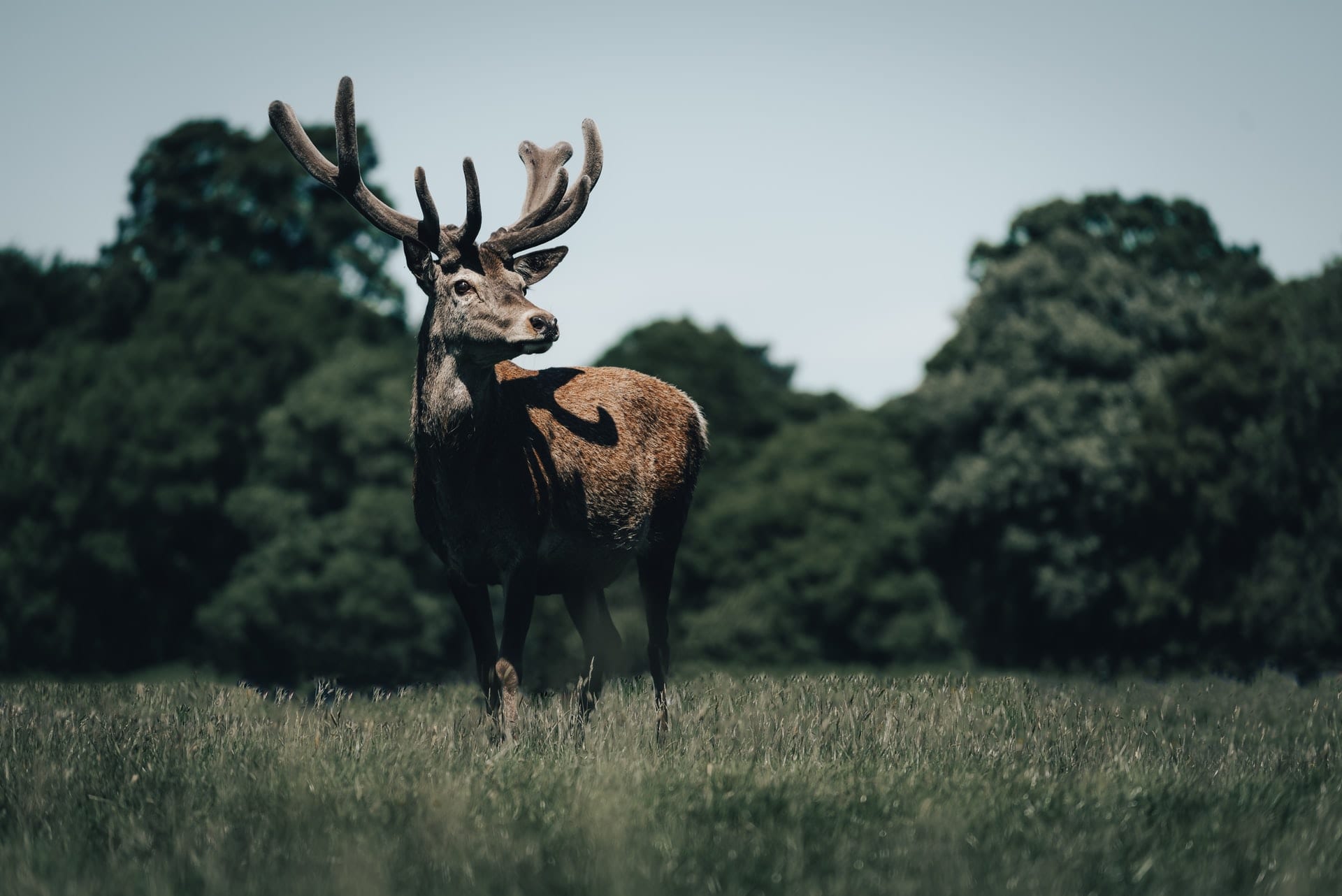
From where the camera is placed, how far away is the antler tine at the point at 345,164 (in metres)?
8.83

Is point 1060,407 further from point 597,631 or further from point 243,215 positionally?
point 597,631

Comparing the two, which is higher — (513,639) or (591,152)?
(591,152)

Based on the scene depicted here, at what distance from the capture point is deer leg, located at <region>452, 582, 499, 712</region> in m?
8.68

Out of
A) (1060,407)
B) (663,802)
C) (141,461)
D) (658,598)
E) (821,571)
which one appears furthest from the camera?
(821,571)

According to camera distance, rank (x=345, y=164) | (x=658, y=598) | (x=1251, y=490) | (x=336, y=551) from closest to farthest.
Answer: (x=345, y=164), (x=658, y=598), (x=1251, y=490), (x=336, y=551)

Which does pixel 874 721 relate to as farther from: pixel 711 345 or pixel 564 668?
pixel 711 345

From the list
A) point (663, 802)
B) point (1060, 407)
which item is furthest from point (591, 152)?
point (1060, 407)

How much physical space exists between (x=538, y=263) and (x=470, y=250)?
0.67 meters

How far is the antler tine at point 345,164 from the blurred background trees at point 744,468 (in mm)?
20030

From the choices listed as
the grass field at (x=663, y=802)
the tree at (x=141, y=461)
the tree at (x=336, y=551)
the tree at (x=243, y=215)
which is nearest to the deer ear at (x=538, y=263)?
the grass field at (x=663, y=802)

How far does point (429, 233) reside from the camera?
8.69 meters

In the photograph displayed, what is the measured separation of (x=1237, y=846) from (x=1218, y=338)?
100 ft

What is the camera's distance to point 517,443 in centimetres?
876

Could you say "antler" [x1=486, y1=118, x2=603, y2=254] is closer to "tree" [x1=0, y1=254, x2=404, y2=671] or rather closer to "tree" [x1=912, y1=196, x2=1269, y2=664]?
"tree" [x1=912, y1=196, x2=1269, y2=664]
